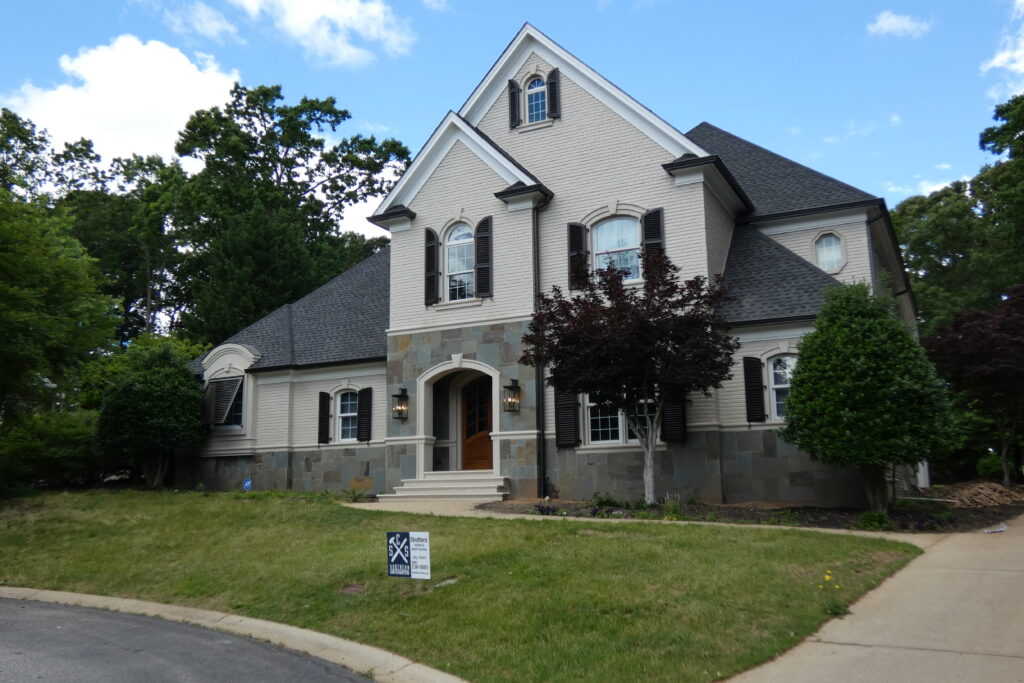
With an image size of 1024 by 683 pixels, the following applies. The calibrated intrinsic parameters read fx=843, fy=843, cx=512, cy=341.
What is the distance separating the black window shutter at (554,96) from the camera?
1986 centimetres

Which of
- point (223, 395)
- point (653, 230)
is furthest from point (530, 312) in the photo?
point (223, 395)

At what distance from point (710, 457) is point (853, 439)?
3.82 meters

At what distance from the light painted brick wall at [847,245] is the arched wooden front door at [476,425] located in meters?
8.03

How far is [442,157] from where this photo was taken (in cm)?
2020

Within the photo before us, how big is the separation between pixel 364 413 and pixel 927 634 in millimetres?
15236

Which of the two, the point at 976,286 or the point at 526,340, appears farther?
the point at 976,286

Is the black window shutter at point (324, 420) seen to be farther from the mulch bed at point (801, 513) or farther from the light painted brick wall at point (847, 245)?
the light painted brick wall at point (847, 245)

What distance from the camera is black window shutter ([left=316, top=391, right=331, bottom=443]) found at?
69.5 feet

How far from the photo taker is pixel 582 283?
Answer: 15445mm

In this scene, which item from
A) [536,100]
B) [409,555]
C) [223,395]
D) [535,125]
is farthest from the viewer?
[223,395]

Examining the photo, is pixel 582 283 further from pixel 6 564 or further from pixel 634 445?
pixel 6 564

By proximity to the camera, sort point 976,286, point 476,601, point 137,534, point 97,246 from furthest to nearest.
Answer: point 97,246, point 976,286, point 137,534, point 476,601

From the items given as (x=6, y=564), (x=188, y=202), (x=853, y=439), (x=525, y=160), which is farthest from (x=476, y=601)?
(x=188, y=202)

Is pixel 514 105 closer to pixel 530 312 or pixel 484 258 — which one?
pixel 484 258
